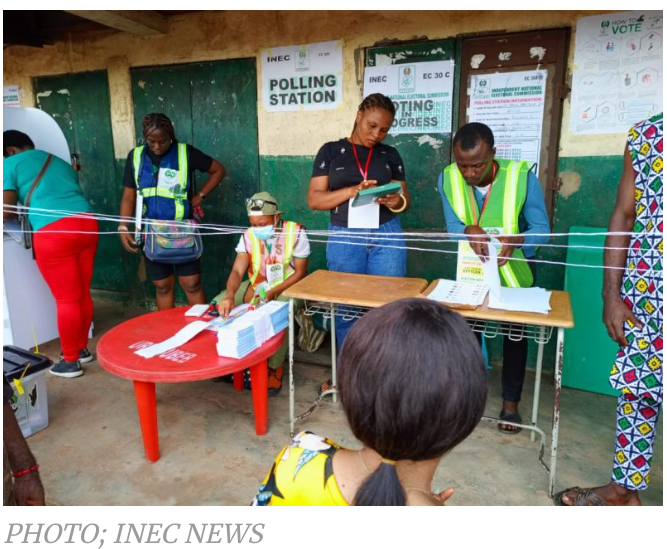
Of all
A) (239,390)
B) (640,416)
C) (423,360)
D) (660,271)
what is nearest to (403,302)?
(423,360)

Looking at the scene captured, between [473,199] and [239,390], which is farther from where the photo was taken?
[239,390]

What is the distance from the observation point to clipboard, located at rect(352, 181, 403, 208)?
2.47 metres

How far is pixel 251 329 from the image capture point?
8.45 feet

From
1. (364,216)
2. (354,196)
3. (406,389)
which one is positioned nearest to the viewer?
(406,389)

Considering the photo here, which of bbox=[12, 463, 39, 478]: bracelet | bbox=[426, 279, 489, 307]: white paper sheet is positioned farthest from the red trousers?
bbox=[426, 279, 489, 307]: white paper sheet

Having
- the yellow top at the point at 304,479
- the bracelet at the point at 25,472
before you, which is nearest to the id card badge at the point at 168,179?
the bracelet at the point at 25,472

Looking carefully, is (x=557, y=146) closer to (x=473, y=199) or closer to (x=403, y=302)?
(x=473, y=199)

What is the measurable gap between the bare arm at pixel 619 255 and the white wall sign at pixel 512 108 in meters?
1.53

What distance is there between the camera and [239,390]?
3.39 m

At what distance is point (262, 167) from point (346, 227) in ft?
5.13

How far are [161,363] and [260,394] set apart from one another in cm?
60

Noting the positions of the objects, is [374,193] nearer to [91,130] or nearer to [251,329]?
[251,329]

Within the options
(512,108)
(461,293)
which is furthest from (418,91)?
(461,293)

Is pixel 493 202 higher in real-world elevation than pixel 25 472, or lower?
higher
